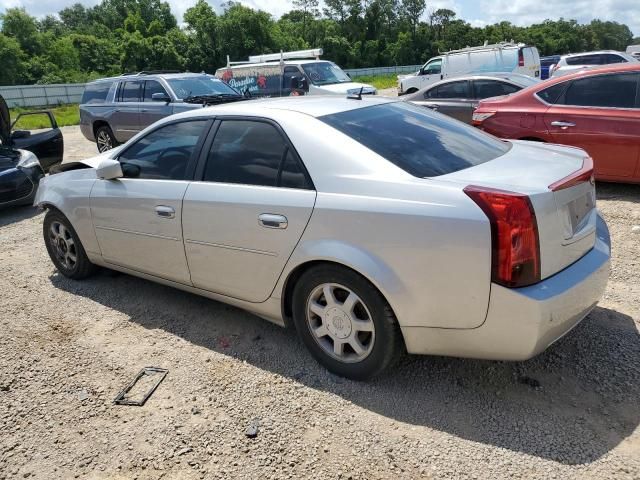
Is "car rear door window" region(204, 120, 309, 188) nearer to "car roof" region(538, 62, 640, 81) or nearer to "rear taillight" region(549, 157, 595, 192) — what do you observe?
"rear taillight" region(549, 157, 595, 192)

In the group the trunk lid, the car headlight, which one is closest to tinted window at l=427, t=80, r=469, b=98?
the car headlight

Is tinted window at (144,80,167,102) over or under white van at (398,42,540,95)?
over

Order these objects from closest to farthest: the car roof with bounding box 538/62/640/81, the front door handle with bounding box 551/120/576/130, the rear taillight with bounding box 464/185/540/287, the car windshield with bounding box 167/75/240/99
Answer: the rear taillight with bounding box 464/185/540/287 → the car roof with bounding box 538/62/640/81 → the front door handle with bounding box 551/120/576/130 → the car windshield with bounding box 167/75/240/99

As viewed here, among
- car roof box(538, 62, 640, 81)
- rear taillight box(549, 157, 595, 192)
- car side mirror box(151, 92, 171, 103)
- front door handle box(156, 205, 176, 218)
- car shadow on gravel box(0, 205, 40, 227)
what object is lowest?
car shadow on gravel box(0, 205, 40, 227)

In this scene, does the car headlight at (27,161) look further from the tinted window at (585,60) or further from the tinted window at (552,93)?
the tinted window at (585,60)

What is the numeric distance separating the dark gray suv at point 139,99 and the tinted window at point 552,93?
570 cm

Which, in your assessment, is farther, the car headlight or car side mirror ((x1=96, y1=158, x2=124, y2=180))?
the car headlight

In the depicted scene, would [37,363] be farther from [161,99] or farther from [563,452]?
[161,99]

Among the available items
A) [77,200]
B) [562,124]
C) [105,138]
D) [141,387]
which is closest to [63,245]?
[77,200]

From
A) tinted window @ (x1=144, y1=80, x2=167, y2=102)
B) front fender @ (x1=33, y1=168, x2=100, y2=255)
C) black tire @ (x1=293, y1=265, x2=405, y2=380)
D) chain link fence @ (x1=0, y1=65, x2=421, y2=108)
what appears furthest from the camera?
chain link fence @ (x1=0, y1=65, x2=421, y2=108)

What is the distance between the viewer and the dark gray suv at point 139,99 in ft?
33.8

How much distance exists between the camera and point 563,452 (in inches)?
95.7

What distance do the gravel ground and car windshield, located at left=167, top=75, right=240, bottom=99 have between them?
727 cm

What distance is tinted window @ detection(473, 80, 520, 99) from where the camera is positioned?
31.6 feet
